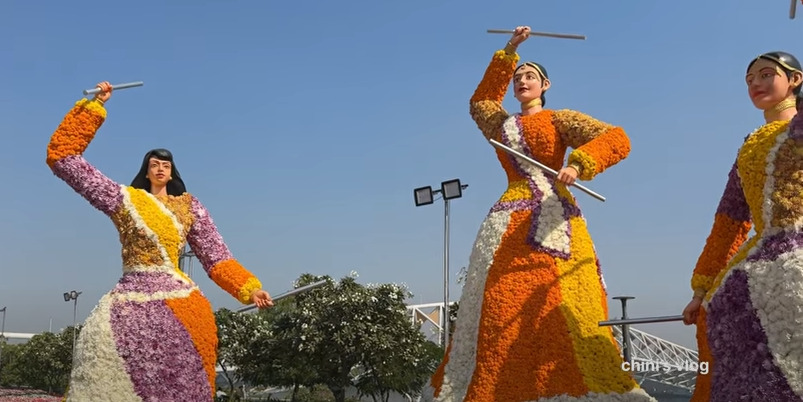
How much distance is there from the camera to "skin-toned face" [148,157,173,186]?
232 inches

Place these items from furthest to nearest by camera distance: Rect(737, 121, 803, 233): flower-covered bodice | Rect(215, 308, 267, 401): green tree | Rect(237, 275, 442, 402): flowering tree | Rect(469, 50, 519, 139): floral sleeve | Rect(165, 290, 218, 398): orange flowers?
Rect(215, 308, 267, 401): green tree
Rect(237, 275, 442, 402): flowering tree
Rect(469, 50, 519, 139): floral sleeve
Rect(165, 290, 218, 398): orange flowers
Rect(737, 121, 803, 233): flower-covered bodice

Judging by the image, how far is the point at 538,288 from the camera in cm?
516

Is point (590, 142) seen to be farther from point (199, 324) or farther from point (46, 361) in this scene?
point (46, 361)

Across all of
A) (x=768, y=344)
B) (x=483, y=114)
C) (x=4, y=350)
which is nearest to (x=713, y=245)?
(x=768, y=344)

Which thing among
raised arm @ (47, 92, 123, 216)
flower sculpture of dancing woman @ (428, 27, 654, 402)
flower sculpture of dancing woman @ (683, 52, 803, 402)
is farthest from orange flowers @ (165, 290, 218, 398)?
flower sculpture of dancing woman @ (683, 52, 803, 402)

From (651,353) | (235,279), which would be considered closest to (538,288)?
(235,279)

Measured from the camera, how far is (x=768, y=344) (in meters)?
A: 3.62

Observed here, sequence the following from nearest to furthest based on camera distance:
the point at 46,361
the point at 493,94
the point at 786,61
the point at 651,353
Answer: the point at 786,61 < the point at 493,94 < the point at 651,353 < the point at 46,361

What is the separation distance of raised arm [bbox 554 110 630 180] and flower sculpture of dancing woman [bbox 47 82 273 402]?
8.30 feet

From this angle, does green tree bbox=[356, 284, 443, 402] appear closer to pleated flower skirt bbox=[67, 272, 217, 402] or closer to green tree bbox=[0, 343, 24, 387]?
pleated flower skirt bbox=[67, 272, 217, 402]

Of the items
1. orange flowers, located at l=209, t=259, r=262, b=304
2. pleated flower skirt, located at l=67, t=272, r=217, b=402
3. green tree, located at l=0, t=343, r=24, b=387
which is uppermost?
orange flowers, located at l=209, t=259, r=262, b=304

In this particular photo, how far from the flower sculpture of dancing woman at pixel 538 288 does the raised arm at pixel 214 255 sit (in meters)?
1.75

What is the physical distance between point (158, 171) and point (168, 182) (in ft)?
0.61

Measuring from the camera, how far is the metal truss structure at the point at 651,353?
11914 mm
